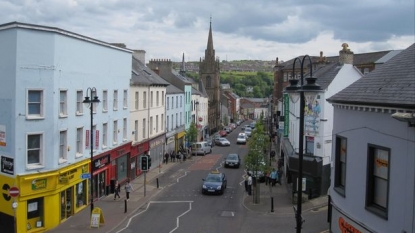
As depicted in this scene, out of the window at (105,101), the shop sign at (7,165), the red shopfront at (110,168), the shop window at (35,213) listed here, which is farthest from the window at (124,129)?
the shop sign at (7,165)

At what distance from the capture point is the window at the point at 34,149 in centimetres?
2288

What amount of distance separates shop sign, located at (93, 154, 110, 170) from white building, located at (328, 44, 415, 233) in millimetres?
18447

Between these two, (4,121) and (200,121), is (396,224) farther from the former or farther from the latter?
(200,121)

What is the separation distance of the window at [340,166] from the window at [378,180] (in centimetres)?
198

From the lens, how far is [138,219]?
25.6m

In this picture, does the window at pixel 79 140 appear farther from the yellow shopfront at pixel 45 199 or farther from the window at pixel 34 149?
the window at pixel 34 149

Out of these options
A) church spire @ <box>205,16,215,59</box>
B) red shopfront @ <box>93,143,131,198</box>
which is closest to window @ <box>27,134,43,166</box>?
red shopfront @ <box>93,143,131,198</box>

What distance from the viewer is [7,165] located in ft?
73.6

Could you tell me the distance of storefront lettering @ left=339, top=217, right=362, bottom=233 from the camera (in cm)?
1314

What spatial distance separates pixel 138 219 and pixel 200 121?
5257 centimetres

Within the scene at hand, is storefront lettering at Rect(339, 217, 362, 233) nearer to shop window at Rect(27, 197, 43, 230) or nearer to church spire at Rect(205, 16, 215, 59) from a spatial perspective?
shop window at Rect(27, 197, 43, 230)

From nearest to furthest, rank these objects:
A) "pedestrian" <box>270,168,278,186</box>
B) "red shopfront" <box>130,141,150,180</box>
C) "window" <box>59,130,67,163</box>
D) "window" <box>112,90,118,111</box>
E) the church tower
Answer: "window" <box>59,130,67,163</box> → "window" <box>112,90,118,111</box> → "pedestrian" <box>270,168,278,186</box> → "red shopfront" <box>130,141,150,180</box> → the church tower

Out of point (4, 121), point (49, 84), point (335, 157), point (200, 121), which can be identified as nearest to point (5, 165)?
point (4, 121)

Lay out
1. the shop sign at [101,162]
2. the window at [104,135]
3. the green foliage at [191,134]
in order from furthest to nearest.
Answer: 1. the green foliage at [191,134]
2. the window at [104,135]
3. the shop sign at [101,162]
